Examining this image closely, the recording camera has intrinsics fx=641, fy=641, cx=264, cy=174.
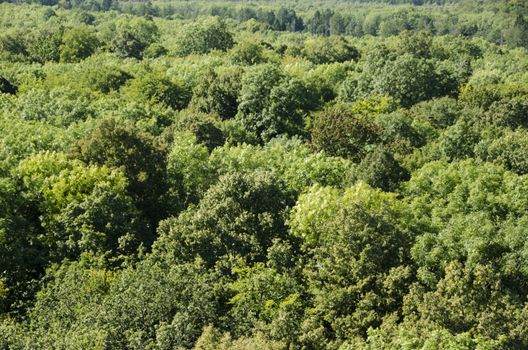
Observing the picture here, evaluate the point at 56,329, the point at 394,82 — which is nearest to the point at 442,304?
the point at 56,329

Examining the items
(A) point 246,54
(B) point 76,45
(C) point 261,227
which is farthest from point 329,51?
(C) point 261,227

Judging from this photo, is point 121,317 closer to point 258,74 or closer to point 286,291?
point 286,291

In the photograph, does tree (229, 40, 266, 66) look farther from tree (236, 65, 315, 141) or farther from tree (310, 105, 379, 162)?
tree (310, 105, 379, 162)

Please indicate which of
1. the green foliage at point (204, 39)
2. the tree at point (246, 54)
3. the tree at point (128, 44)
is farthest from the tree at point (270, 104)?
the green foliage at point (204, 39)

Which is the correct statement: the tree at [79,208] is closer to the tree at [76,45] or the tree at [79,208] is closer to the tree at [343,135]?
the tree at [343,135]

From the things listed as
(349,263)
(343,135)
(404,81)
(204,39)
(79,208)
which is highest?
(79,208)

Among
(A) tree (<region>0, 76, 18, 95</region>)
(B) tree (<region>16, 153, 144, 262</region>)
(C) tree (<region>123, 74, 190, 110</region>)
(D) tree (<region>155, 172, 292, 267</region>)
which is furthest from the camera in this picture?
(C) tree (<region>123, 74, 190, 110</region>)

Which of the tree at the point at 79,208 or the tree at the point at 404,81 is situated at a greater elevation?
the tree at the point at 79,208

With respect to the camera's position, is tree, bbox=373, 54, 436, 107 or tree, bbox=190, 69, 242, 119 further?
tree, bbox=373, 54, 436, 107

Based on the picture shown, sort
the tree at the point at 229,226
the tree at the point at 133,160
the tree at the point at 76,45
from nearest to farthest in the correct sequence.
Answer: the tree at the point at 229,226 < the tree at the point at 133,160 < the tree at the point at 76,45

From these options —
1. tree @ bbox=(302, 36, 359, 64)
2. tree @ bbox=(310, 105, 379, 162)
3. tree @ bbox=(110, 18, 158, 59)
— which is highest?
tree @ bbox=(310, 105, 379, 162)

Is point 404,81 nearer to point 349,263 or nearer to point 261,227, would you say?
point 261,227

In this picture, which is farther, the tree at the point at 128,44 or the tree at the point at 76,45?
the tree at the point at 128,44

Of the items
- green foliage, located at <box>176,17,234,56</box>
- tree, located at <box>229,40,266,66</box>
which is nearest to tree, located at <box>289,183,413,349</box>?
tree, located at <box>229,40,266,66</box>
